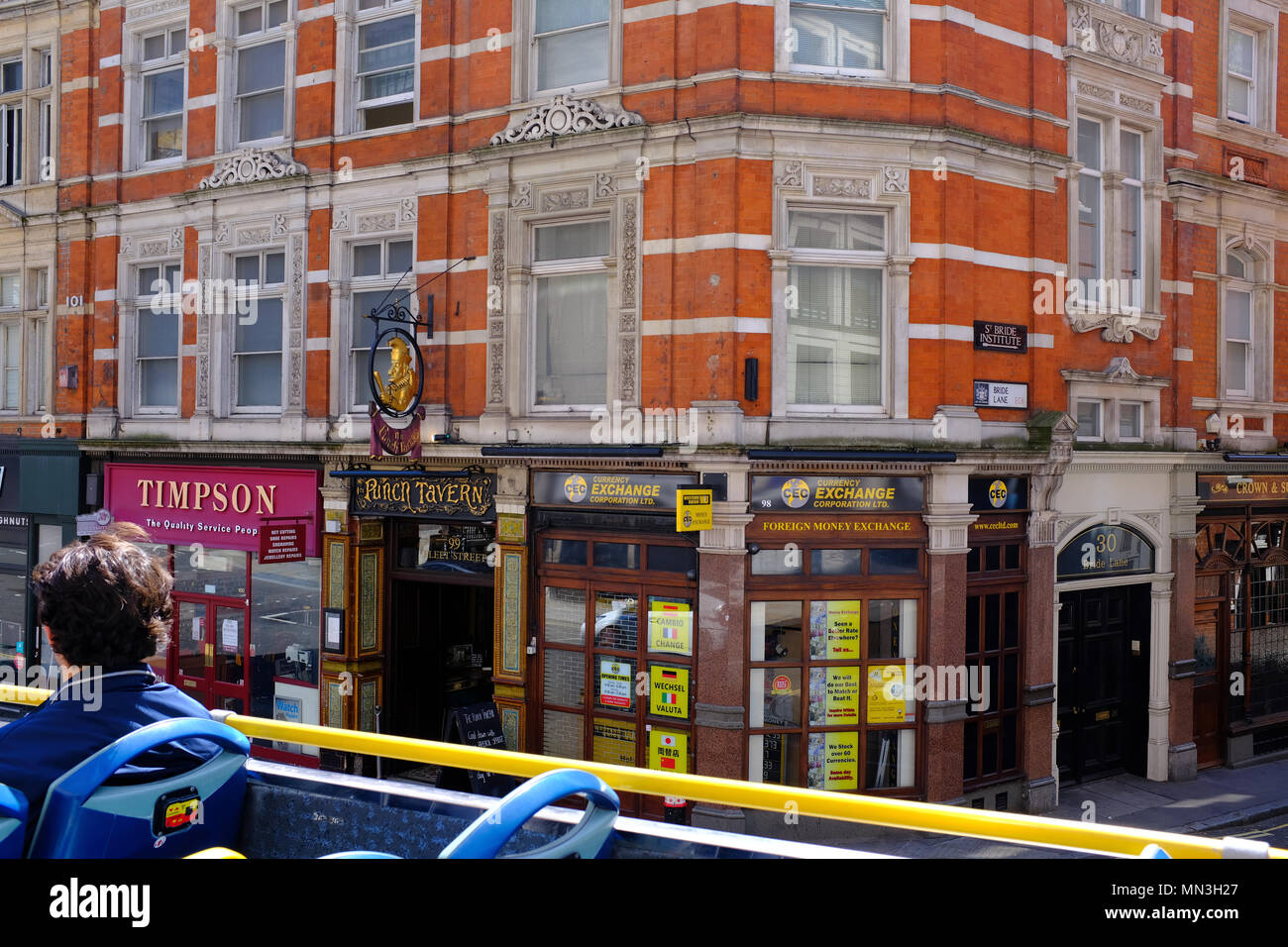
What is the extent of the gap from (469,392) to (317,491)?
3098 millimetres

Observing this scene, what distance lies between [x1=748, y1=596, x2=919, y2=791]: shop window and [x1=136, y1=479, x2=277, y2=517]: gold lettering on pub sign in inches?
322

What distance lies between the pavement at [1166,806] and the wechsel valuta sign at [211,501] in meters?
8.79

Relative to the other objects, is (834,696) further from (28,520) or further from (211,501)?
(28,520)

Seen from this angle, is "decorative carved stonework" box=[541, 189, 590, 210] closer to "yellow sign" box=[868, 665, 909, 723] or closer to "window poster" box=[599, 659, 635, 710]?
"window poster" box=[599, 659, 635, 710]

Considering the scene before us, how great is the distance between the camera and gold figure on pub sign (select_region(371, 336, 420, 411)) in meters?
14.0

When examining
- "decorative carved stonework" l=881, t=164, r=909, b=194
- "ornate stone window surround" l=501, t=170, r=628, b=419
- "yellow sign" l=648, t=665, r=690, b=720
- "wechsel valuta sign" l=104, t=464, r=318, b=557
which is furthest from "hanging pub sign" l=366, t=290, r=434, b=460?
"decorative carved stonework" l=881, t=164, r=909, b=194

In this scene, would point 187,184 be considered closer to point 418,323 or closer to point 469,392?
point 418,323

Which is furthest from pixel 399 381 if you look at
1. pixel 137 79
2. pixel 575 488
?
pixel 137 79

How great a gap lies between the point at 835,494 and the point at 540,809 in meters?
9.59

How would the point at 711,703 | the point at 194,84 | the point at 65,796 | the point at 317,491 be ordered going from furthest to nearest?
1. the point at 194,84
2. the point at 317,491
3. the point at 711,703
4. the point at 65,796

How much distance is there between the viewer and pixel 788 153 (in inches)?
473

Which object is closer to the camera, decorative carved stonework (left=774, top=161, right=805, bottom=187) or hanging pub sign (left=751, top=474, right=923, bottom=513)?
hanging pub sign (left=751, top=474, right=923, bottom=513)

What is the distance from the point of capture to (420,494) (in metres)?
14.3
